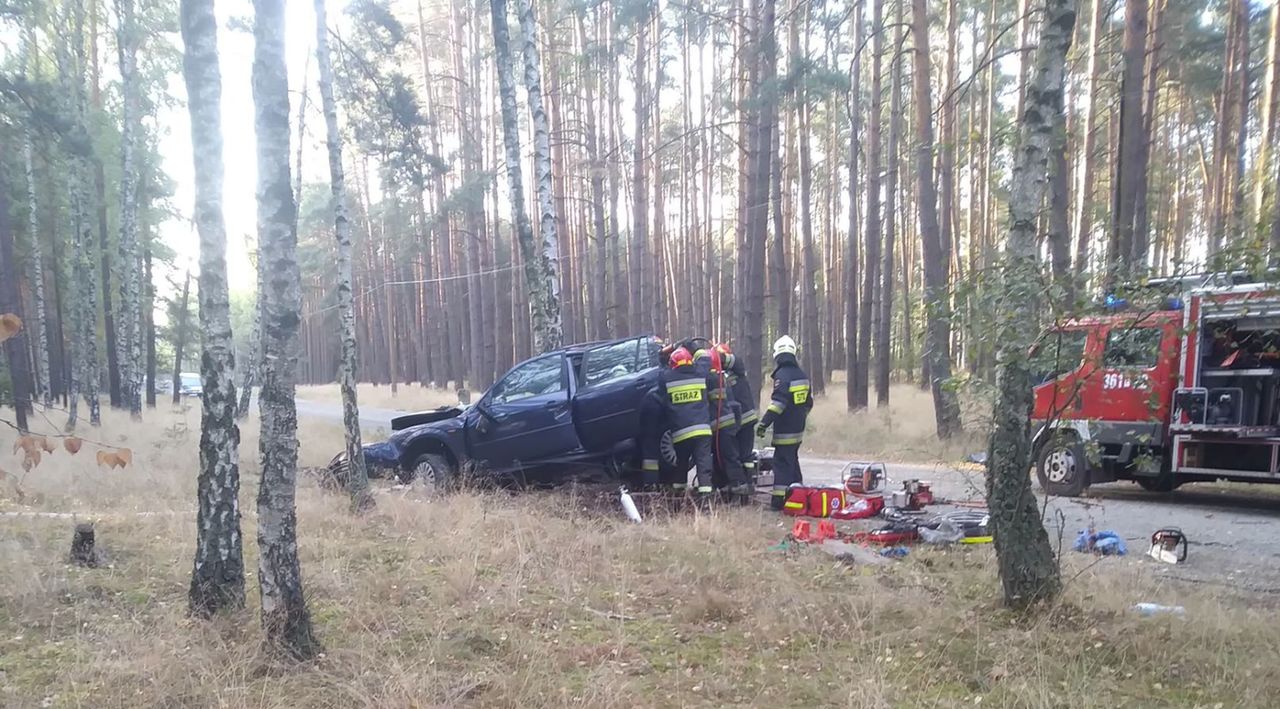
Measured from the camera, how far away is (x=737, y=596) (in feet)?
16.8

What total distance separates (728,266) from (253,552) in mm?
30308

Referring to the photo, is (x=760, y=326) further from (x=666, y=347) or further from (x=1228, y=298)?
(x=1228, y=298)

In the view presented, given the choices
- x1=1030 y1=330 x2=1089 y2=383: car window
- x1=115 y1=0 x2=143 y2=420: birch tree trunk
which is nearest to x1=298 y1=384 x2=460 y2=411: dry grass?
x1=115 y1=0 x2=143 y2=420: birch tree trunk

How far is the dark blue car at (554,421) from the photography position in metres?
8.70

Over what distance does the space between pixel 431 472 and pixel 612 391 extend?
2.98 meters

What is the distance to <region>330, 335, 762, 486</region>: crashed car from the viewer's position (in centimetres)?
870

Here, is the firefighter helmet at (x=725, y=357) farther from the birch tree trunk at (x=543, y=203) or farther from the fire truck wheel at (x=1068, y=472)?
the fire truck wheel at (x=1068, y=472)

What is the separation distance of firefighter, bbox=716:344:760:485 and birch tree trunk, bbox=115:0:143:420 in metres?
15.4

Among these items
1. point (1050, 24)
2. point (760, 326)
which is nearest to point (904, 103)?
point (760, 326)

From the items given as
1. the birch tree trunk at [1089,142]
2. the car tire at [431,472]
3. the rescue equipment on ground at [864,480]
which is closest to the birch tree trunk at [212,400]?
the car tire at [431,472]

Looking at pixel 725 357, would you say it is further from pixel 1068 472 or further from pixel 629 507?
pixel 1068 472

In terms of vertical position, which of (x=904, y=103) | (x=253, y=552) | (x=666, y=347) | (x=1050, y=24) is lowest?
(x=253, y=552)

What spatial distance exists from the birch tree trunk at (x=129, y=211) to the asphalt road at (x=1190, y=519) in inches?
631

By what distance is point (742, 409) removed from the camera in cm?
884
